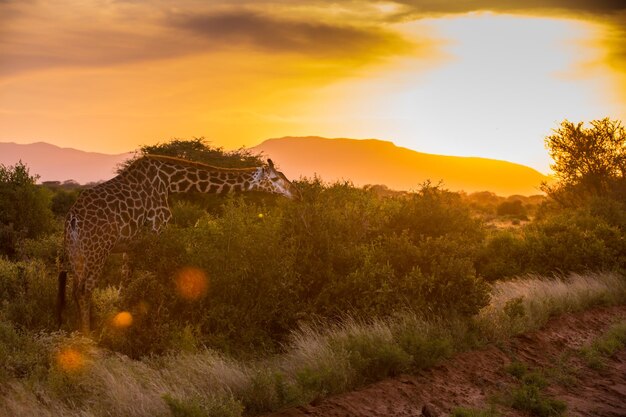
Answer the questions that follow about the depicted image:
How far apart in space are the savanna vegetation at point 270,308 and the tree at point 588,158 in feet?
56.1

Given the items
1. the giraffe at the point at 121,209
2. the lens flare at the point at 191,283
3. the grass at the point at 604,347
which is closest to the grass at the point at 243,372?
the grass at the point at 604,347

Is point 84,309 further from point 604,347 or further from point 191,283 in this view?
point 604,347

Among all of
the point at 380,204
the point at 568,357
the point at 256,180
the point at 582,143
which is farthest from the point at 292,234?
the point at 582,143

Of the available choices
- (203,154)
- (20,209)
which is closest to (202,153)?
(203,154)

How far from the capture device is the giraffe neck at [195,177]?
14.1 m

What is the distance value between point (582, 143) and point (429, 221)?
2193 cm

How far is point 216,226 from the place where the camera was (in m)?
12.7

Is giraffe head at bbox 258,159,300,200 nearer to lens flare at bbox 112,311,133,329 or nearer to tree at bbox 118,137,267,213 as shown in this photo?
lens flare at bbox 112,311,133,329

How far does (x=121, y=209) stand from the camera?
12.9 meters

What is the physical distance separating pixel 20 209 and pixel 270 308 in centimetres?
1386

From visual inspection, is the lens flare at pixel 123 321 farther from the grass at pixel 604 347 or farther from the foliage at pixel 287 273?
the grass at pixel 604 347

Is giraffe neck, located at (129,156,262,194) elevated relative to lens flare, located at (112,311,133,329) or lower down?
elevated

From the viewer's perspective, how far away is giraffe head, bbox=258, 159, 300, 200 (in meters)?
15.2

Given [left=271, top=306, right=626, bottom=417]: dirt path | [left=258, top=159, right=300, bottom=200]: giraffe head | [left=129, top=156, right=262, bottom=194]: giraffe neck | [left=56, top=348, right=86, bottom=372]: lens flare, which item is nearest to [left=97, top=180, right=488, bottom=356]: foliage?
[left=258, top=159, right=300, bottom=200]: giraffe head
